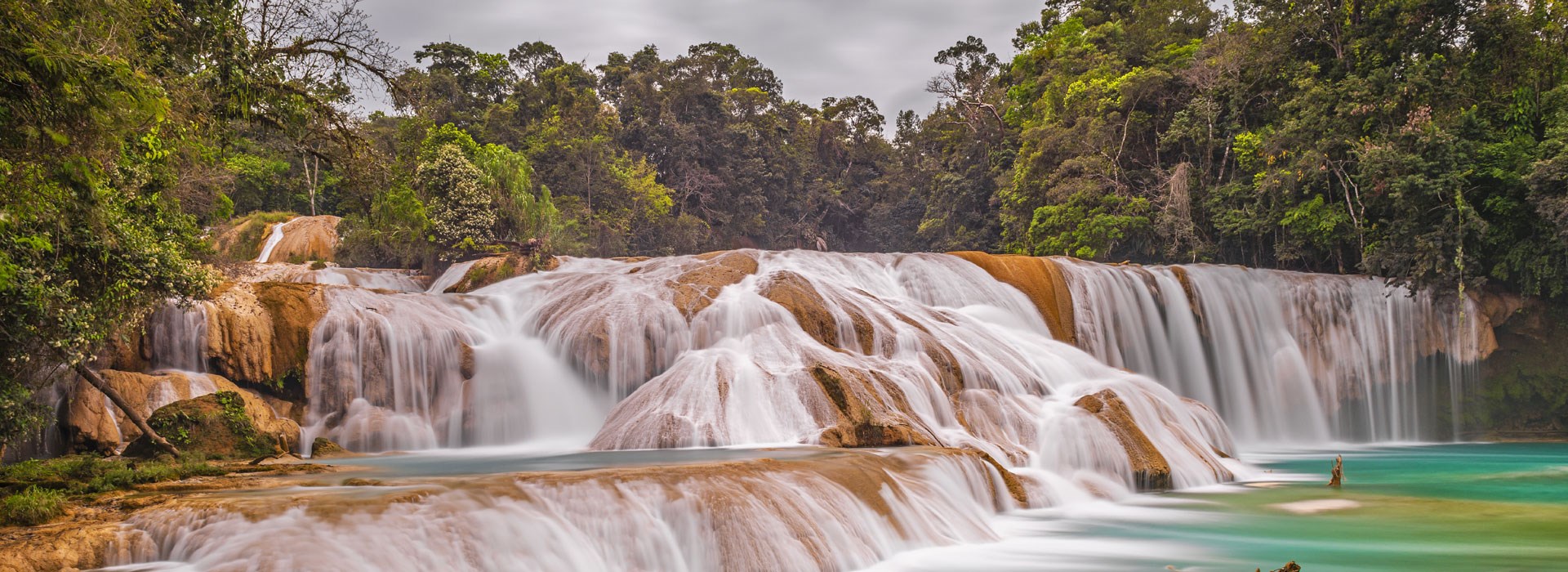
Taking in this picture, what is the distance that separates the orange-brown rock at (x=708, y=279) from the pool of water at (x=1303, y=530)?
7.47m

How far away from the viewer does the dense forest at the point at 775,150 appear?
870cm

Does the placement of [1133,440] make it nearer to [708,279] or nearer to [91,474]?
[708,279]

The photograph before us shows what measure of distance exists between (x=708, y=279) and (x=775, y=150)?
34001 millimetres

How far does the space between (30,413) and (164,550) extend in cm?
488

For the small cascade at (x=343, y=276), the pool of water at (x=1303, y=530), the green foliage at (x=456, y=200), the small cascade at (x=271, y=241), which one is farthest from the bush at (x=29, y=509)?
the small cascade at (x=271, y=241)

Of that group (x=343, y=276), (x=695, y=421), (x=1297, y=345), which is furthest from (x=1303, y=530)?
(x=343, y=276)

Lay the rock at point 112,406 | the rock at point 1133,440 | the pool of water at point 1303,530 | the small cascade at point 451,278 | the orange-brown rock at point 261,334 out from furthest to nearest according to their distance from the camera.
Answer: the small cascade at point 451,278 → the orange-brown rock at point 261,334 → the rock at point 1133,440 → the rock at point 112,406 → the pool of water at point 1303,530

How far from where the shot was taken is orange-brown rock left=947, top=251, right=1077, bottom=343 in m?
20.5

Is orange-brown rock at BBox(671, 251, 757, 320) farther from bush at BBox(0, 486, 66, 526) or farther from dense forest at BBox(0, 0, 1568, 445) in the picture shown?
bush at BBox(0, 486, 66, 526)

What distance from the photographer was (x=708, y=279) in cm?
1800

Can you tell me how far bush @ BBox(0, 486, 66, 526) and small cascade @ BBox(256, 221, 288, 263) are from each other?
81.1 feet

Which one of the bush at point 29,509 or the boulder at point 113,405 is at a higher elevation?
the boulder at point 113,405

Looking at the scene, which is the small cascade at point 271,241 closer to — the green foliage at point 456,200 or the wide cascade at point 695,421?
the green foliage at point 456,200

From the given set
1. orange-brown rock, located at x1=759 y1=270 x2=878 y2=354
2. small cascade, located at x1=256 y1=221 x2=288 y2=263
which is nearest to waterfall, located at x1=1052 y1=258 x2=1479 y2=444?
orange-brown rock, located at x1=759 y1=270 x2=878 y2=354
